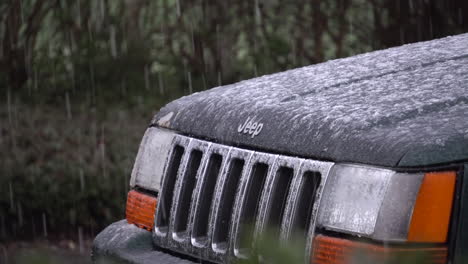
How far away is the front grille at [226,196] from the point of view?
112 inches

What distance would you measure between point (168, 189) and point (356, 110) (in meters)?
0.86

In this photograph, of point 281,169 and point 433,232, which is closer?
point 433,232

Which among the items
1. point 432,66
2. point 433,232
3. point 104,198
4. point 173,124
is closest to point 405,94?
point 432,66

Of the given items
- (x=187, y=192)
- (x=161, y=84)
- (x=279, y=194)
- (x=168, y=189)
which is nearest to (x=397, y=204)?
(x=279, y=194)

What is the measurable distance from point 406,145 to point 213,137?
893 mm

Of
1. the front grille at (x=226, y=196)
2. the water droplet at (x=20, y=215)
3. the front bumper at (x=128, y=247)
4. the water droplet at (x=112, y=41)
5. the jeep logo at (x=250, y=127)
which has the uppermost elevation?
the water droplet at (x=112, y=41)

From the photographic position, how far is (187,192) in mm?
3408

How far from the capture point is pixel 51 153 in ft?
23.5

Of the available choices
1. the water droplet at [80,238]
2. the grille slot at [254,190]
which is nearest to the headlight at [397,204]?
the grille slot at [254,190]

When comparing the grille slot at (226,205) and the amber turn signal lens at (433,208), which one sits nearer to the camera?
the amber turn signal lens at (433,208)

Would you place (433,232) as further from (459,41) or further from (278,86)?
(459,41)

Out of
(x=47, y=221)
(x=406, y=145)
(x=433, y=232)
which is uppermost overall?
(x=406, y=145)

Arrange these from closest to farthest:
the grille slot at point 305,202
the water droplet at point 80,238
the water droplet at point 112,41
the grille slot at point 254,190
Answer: the grille slot at point 305,202
the grille slot at point 254,190
the water droplet at point 80,238
the water droplet at point 112,41

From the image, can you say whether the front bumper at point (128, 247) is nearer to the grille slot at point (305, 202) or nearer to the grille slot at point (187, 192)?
the grille slot at point (187, 192)
